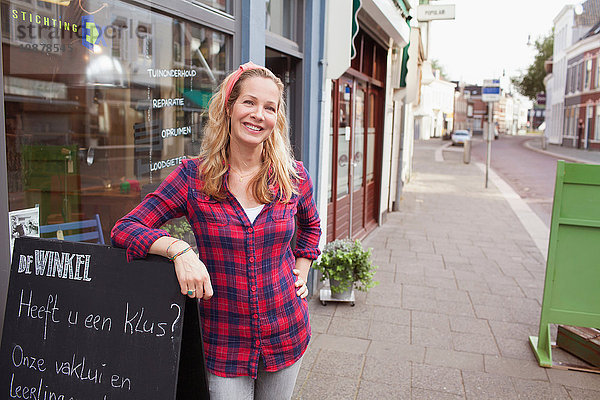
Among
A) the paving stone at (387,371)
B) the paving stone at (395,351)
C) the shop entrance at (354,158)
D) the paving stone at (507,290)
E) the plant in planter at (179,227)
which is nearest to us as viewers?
the plant in planter at (179,227)

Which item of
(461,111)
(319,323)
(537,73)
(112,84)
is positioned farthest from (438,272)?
(461,111)

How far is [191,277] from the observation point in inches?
64.3

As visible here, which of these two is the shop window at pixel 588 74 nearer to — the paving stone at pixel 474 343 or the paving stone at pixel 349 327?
the paving stone at pixel 474 343

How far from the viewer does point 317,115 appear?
5344mm

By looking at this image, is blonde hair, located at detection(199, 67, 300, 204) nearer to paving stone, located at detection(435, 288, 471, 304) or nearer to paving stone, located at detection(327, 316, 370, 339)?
paving stone, located at detection(327, 316, 370, 339)

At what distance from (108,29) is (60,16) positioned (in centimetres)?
42

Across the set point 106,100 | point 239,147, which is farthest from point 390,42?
point 239,147

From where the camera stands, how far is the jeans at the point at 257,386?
6.07 ft

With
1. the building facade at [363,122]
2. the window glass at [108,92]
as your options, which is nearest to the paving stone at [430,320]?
the building facade at [363,122]

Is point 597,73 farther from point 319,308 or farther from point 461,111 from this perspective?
point 461,111

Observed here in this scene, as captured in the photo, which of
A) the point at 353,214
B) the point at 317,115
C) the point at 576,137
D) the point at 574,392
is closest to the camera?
the point at 574,392

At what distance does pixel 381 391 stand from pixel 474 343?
1210mm

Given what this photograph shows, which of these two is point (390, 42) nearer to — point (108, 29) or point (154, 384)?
point (108, 29)

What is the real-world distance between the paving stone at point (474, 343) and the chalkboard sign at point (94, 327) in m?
2.98
